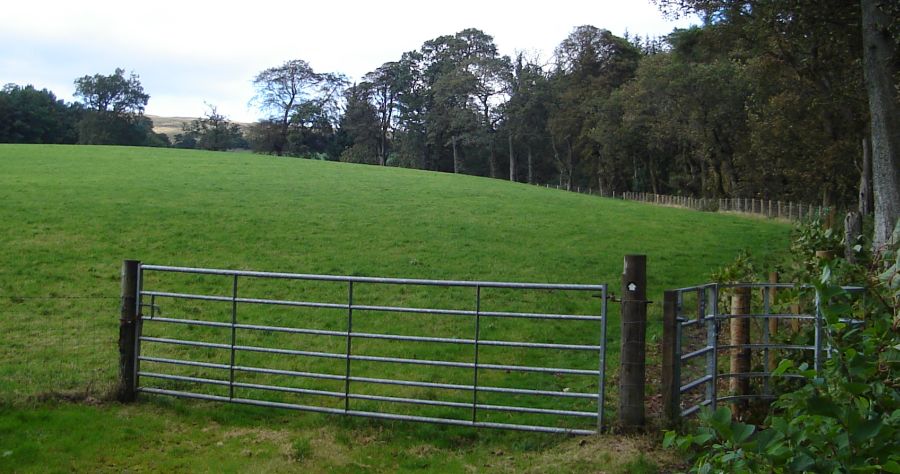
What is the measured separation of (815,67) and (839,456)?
91.1 feet

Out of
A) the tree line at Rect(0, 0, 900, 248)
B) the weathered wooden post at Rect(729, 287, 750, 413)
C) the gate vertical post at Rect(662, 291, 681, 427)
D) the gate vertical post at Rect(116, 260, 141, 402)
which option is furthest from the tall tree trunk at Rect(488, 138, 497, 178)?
the gate vertical post at Rect(662, 291, 681, 427)

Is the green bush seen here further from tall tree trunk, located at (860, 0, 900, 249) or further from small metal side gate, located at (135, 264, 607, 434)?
tall tree trunk, located at (860, 0, 900, 249)

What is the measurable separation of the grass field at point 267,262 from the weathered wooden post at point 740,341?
6.17ft

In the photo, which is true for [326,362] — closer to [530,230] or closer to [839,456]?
[839,456]

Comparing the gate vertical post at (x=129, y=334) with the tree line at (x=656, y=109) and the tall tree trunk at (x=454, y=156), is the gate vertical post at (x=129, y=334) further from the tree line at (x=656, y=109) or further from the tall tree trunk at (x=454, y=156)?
the tall tree trunk at (x=454, y=156)

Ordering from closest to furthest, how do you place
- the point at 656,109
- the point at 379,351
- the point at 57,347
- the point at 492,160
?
the point at 57,347, the point at 379,351, the point at 656,109, the point at 492,160

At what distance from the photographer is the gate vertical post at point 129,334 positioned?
27.8ft

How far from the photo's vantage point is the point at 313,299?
14711 millimetres

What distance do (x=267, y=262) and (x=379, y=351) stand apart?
24.8ft

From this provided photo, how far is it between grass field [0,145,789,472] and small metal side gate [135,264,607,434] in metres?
0.17

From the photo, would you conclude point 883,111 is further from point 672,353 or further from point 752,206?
point 752,206

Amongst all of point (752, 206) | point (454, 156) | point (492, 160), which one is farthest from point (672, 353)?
point (454, 156)

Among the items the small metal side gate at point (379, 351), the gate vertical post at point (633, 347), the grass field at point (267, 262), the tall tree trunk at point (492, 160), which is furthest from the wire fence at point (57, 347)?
the tall tree trunk at point (492, 160)

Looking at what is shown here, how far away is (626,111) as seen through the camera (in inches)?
2345
